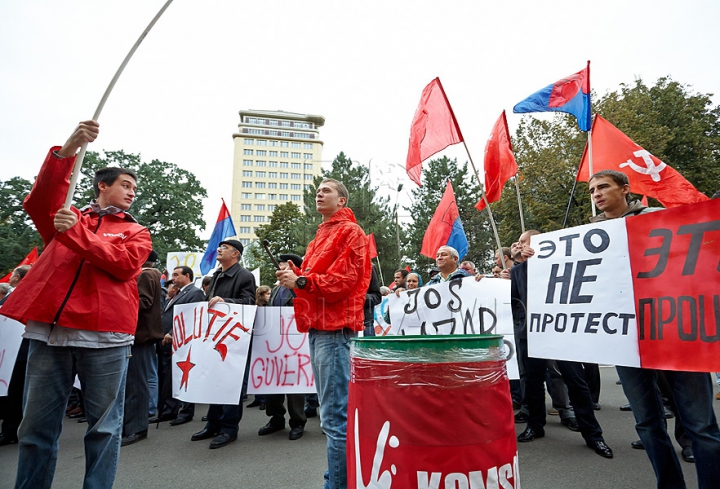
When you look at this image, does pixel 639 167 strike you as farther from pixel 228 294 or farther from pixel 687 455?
pixel 228 294

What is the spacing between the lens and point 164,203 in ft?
99.3

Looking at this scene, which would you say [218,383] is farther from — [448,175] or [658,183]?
[448,175]

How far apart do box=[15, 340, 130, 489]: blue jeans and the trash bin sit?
158 centimetres

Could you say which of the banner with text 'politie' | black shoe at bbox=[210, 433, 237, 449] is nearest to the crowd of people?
the banner with text 'politie'

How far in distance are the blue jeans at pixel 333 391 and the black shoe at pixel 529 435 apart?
2308 mm

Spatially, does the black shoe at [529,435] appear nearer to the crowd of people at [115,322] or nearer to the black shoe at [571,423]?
the black shoe at [571,423]

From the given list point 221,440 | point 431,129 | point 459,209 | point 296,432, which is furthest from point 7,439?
point 459,209

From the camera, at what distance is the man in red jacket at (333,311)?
7.86 ft

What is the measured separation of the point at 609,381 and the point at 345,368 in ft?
22.1

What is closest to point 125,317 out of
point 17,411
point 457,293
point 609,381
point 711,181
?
point 457,293

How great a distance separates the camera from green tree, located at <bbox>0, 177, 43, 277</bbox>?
76.0ft

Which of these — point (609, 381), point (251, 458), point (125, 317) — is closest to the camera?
point (125, 317)

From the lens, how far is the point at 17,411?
4.56 meters

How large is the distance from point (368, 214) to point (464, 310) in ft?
70.4
